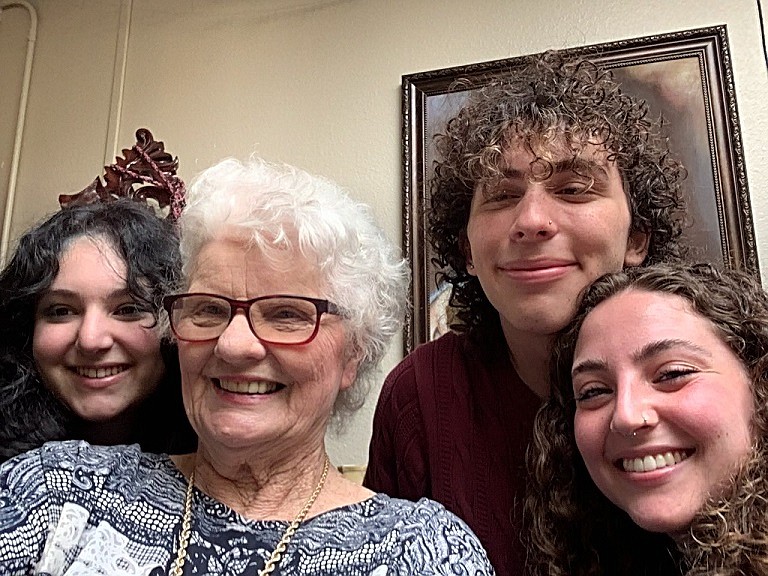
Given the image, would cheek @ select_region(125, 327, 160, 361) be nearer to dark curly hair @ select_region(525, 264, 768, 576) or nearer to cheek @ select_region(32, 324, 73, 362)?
cheek @ select_region(32, 324, 73, 362)

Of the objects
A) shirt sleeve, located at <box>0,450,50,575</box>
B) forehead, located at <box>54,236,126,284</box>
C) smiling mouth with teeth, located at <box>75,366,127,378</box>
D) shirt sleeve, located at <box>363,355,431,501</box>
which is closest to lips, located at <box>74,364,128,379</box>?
smiling mouth with teeth, located at <box>75,366,127,378</box>

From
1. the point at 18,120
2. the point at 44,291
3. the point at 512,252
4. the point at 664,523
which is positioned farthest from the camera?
the point at 18,120

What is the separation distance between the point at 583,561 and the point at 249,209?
70 cm

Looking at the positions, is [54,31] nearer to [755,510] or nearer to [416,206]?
[416,206]

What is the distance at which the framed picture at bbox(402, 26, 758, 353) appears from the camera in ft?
5.98

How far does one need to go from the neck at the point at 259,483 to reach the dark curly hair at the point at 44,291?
24 centimetres

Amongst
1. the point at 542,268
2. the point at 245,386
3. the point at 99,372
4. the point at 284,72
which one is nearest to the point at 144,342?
the point at 99,372

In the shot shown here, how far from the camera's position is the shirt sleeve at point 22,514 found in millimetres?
890

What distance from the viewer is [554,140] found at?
112 cm

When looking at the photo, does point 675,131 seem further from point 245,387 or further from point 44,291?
point 44,291

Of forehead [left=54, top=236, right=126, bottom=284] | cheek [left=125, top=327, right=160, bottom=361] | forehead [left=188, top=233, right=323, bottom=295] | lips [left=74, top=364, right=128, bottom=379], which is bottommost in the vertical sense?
lips [left=74, top=364, right=128, bottom=379]

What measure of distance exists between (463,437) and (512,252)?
1.11 ft

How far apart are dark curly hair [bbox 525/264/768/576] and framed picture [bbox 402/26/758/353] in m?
0.77

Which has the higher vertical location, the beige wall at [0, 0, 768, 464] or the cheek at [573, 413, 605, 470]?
the beige wall at [0, 0, 768, 464]
